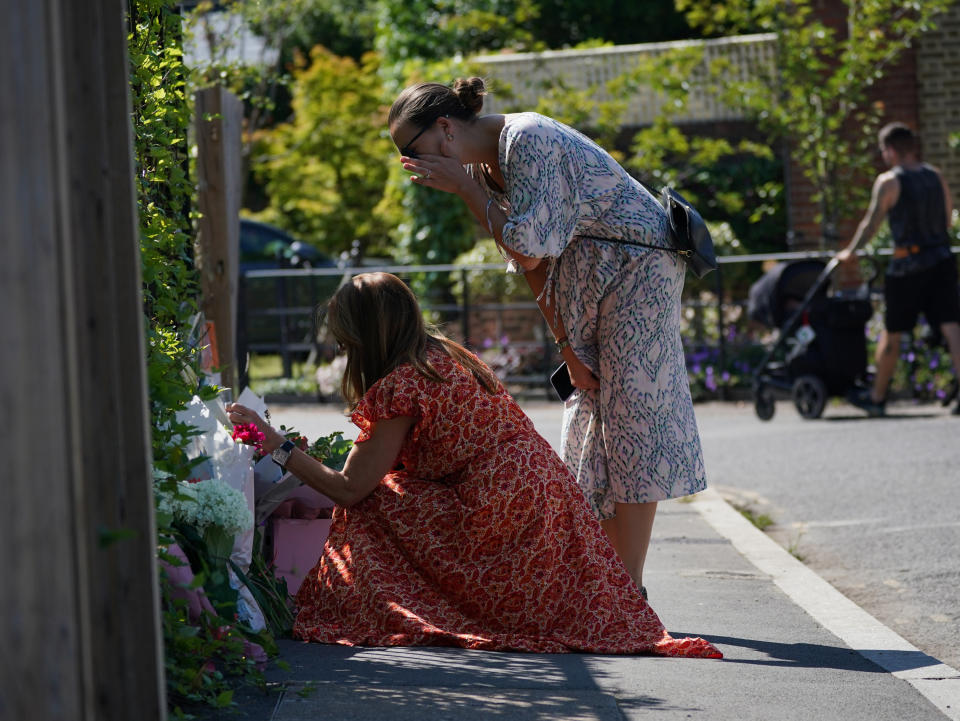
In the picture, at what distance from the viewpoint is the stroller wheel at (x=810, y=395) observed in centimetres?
998

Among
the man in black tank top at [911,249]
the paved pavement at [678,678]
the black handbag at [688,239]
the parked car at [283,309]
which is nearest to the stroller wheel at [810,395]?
the man in black tank top at [911,249]

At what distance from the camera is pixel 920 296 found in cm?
980

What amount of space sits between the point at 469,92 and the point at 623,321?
829 millimetres

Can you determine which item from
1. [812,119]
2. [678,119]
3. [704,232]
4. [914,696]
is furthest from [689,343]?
[914,696]

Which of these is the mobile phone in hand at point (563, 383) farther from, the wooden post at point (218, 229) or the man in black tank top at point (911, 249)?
the man in black tank top at point (911, 249)

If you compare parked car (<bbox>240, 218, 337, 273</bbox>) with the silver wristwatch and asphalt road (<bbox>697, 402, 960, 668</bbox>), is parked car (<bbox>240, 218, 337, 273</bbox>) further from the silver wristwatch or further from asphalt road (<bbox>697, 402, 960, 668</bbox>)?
the silver wristwatch

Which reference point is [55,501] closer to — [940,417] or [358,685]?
[358,685]

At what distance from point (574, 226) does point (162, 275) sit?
1206 millimetres

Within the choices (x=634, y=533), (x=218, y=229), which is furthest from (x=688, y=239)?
(x=218, y=229)

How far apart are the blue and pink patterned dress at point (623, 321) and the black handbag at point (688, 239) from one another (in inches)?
1.0

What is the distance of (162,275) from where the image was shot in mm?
3924

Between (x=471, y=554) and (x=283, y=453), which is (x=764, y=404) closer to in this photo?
(x=471, y=554)

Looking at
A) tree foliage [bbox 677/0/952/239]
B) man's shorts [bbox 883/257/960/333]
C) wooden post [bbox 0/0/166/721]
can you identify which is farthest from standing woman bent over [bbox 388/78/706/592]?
tree foliage [bbox 677/0/952/239]

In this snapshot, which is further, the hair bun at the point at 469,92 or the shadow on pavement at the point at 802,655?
the hair bun at the point at 469,92
